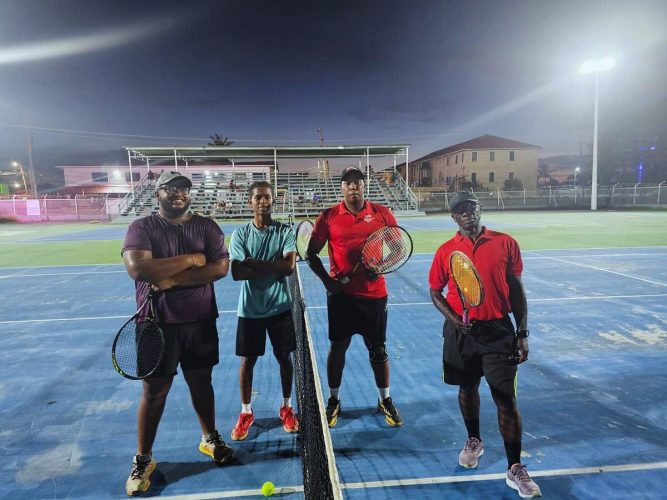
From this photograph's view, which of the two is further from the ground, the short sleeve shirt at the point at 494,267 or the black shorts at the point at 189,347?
the short sleeve shirt at the point at 494,267

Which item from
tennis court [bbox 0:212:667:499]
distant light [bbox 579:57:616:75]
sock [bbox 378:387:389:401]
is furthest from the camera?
distant light [bbox 579:57:616:75]

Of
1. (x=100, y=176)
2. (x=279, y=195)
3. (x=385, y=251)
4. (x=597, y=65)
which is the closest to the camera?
(x=385, y=251)

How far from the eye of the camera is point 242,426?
3623 millimetres

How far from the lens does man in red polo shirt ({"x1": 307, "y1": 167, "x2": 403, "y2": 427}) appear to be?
3.75 metres

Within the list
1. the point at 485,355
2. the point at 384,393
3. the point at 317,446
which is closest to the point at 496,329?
the point at 485,355

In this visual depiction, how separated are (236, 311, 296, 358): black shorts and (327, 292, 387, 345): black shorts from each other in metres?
0.42

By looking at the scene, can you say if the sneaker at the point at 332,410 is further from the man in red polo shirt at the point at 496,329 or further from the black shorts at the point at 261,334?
the man in red polo shirt at the point at 496,329

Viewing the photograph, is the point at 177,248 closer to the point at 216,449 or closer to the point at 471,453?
the point at 216,449

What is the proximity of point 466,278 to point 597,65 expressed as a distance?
138 ft

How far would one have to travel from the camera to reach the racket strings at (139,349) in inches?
115

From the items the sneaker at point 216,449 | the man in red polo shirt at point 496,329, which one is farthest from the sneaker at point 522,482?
the sneaker at point 216,449

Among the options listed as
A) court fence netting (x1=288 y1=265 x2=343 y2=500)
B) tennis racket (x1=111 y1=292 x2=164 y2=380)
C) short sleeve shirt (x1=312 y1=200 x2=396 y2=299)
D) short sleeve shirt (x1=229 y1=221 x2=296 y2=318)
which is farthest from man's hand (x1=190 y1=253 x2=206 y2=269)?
short sleeve shirt (x1=312 y1=200 x2=396 y2=299)

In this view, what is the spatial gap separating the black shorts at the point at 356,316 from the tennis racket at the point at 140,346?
1.48 m

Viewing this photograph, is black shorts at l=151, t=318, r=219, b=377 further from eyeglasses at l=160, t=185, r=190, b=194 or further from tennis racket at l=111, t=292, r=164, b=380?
eyeglasses at l=160, t=185, r=190, b=194
